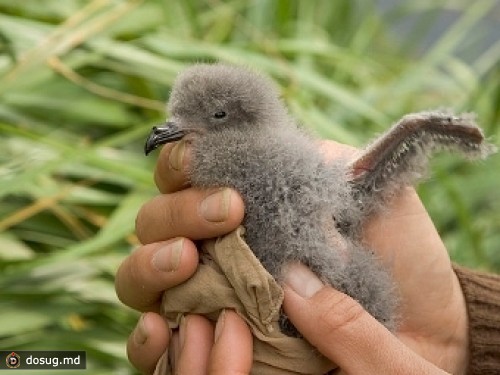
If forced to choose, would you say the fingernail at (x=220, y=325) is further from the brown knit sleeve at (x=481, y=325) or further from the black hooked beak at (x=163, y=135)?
the brown knit sleeve at (x=481, y=325)

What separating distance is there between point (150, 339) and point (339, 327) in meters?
0.26

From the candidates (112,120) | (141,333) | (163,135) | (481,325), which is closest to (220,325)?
(141,333)

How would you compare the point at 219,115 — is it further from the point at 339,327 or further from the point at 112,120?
the point at 112,120

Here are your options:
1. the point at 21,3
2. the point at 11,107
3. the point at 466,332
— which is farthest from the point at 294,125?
the point at 21,3

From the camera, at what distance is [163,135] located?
112 centimetres

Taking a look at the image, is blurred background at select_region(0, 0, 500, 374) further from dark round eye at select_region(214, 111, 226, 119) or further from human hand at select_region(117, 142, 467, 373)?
dark round eye at select_region(214, 111, 226, 119)

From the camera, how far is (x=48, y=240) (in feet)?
5.42

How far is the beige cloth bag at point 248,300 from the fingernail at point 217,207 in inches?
1.3

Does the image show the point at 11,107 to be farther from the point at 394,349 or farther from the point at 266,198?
the point at 394,349

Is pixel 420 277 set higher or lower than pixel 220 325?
higher

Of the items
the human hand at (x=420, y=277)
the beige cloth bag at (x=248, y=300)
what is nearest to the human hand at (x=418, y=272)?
the human hand at (x=420, y=277)

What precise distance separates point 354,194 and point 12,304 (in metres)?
0.64

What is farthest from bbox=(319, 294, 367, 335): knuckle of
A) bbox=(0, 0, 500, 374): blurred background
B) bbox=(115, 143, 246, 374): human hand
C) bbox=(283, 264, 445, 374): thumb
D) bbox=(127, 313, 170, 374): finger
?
bbox=(0, 0, 500, 374): blurred background

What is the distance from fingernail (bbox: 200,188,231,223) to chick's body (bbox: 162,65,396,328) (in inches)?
0.9
